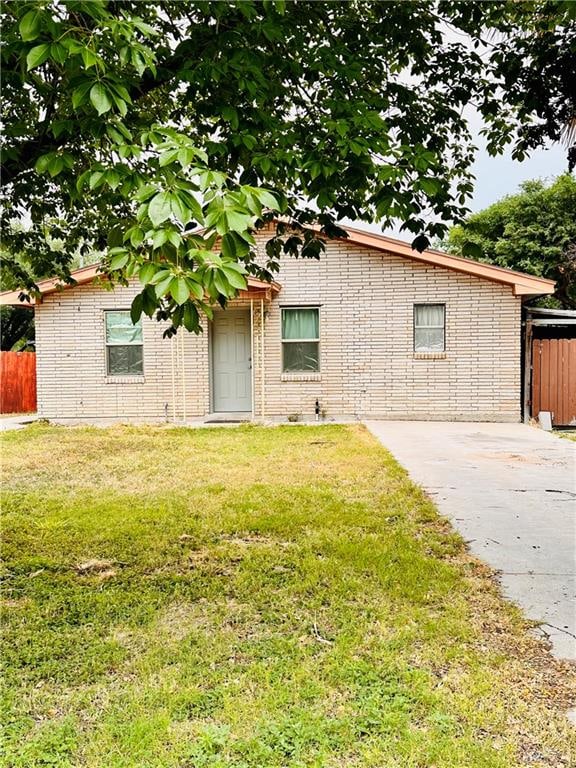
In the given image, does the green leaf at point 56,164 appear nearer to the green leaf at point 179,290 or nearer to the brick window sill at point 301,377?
the green leaf at point 179,290

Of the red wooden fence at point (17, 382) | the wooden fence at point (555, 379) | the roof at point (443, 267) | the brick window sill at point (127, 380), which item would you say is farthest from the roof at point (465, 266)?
the red wooden fence at point (17, 382)

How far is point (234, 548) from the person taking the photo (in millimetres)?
3848

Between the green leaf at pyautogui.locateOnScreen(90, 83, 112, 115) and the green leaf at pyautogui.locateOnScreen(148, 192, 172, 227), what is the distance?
0.43m

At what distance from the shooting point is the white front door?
478 inches

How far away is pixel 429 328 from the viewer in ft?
38.3

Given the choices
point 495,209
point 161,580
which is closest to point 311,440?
point 161,580

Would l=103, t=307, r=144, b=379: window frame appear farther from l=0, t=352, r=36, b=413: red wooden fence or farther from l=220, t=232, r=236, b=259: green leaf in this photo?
l=220, t=232, r=236, b=259: green leaf

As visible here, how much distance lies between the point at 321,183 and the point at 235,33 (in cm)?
91

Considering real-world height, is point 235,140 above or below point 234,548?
above

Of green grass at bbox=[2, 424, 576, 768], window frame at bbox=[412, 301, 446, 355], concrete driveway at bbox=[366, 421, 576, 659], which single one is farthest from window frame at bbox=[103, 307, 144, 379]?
green grass at bbox=[2, 424, 576, 768]

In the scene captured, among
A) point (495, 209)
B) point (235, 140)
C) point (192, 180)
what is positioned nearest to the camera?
point (192, 180)

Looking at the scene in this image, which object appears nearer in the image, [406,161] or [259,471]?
[406,161]

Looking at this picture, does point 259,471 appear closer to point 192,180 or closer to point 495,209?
point 192,180

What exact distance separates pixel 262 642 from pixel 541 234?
2005cm
